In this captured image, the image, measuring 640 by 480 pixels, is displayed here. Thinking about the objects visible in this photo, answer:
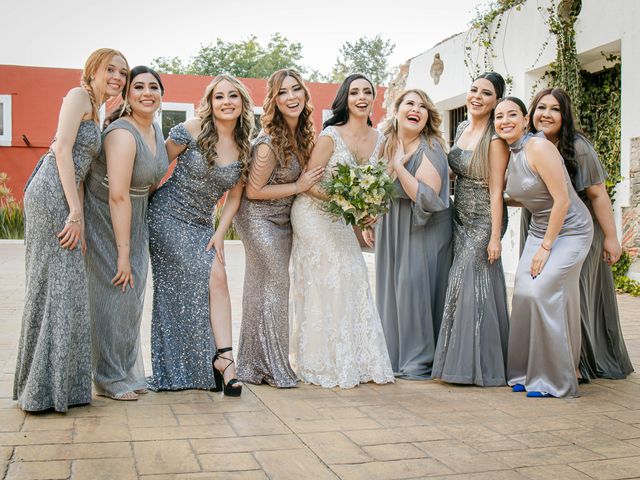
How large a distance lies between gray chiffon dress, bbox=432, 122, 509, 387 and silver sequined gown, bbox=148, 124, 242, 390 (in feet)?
5.54

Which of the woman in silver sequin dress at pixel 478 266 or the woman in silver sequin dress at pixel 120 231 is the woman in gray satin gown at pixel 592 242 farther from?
the woman in silver sequin dress at pixel 120 231

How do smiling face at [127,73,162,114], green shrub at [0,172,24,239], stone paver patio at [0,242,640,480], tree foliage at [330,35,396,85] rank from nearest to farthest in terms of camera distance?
stone paver patio at [0,242,640,480], smiling face at [127,73,162,114], green shrub at [0,172,24,239], tree foliage at [330,35,396,85]

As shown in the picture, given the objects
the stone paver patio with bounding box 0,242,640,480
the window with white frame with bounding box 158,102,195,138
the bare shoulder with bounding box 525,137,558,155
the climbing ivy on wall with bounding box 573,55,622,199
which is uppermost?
the window with white frame with bounding box 158,102,195,138

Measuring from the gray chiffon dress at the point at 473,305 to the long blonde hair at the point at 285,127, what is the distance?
1.12 m

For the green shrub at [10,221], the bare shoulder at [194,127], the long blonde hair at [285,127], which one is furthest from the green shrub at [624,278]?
the green shrub at [10,221]

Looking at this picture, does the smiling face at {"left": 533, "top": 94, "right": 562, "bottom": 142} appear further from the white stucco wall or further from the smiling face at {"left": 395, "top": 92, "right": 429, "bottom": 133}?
the white stucco wall

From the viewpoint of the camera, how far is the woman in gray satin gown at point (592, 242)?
561 cm

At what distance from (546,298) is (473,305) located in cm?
54

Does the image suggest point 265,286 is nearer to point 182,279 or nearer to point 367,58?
point 182,279

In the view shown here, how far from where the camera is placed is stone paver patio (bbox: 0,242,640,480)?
3605mm

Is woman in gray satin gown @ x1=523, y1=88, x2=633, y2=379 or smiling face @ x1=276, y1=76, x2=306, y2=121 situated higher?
smiling face @ x1=276, y1=76, x2=306, y2=121

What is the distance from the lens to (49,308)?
447 cm

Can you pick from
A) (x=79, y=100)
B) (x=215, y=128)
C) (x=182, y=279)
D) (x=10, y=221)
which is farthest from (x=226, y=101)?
(x=10, y=221)

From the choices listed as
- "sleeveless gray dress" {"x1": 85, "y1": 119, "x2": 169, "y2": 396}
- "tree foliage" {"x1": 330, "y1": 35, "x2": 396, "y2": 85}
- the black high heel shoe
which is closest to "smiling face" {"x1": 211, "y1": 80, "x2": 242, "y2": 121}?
"sleeveless gray dress" {"x1": 85, "y1": 119, "x2": 169, "y2": 396}
